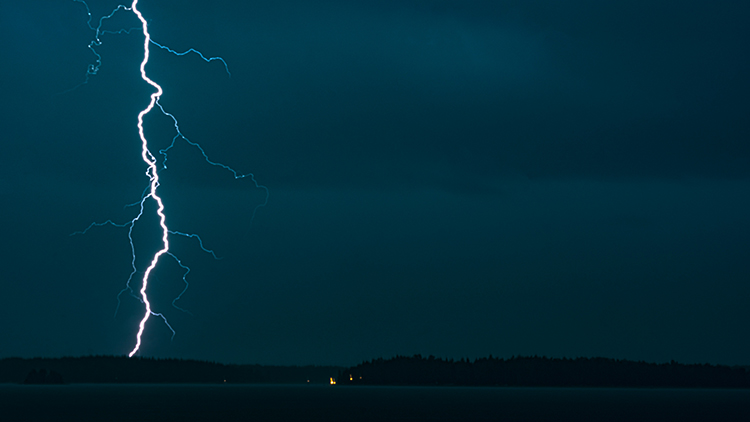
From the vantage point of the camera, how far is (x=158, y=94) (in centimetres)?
4716

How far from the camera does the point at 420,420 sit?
7119 cm

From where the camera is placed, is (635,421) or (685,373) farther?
(685,373)

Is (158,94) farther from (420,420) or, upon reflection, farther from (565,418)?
(565,418)

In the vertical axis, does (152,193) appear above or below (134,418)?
above

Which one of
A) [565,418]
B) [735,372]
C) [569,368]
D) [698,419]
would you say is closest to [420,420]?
[565,418]

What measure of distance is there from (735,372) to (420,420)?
150m

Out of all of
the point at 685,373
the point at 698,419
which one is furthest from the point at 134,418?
the point at 685,373

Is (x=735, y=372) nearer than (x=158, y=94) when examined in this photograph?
No

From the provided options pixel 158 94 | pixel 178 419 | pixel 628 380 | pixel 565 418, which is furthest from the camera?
pixel 628 380

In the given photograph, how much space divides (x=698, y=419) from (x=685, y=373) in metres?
129

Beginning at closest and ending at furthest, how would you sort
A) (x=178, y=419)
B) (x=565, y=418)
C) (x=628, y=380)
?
(x=178, y=419)
(x=565, y=418)
(x=628, y=380)

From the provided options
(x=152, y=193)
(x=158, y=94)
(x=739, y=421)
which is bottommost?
(x=739, y=421)

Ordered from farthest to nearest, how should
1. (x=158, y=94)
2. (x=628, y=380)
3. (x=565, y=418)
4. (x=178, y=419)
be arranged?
(x=628, y=380)
(x=565, y=418)
(x=178, y=419)
(x=158, y=94)

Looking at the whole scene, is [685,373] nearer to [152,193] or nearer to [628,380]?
[628,380]
